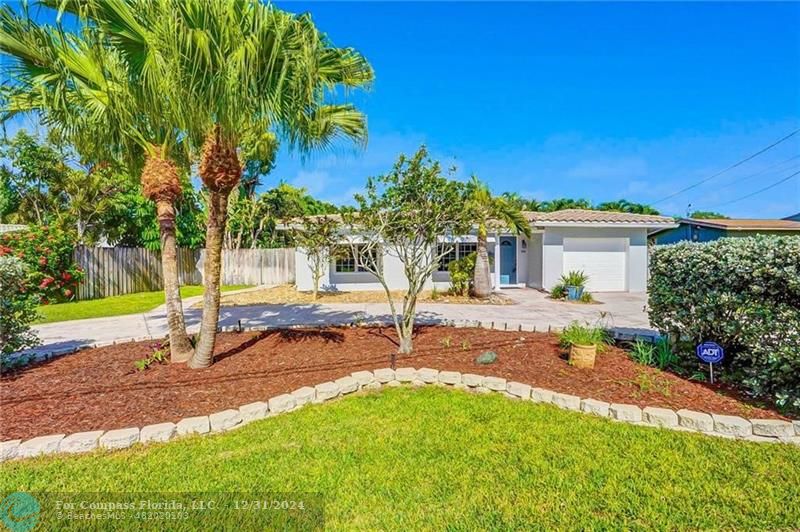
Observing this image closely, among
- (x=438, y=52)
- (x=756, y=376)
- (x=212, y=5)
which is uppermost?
(x=438, y=52)

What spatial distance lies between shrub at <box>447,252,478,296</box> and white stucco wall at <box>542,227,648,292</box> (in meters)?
3.42

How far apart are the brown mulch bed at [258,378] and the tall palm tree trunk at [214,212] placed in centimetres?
39

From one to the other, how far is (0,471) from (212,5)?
4.88 m

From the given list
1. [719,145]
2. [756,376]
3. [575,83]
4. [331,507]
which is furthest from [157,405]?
[719,145]

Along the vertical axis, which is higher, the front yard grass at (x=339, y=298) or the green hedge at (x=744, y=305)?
the green hedge at (x=744, y=305)

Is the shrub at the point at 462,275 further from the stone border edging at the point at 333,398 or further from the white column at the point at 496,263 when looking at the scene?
the stone border edging at the point at 333,398

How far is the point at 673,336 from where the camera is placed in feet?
19.2

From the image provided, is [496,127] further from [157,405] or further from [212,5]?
[157,405]

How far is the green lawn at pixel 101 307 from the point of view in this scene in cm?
1141

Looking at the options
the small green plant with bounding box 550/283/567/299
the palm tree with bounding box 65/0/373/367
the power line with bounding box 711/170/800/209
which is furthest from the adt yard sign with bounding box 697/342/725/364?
the power line with bounding box 711/170/800/209

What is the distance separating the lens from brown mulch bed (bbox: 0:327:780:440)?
4316 mm

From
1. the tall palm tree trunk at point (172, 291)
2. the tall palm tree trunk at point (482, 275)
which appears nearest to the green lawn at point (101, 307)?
the tall palm tree trunk at point (172, 291)

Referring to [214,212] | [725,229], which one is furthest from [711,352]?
[725,229]

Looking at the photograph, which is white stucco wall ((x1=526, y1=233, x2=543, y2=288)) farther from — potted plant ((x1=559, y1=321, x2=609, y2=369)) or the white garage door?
potted plant ((x1=559, y1=321, x2=609, y2=369))
